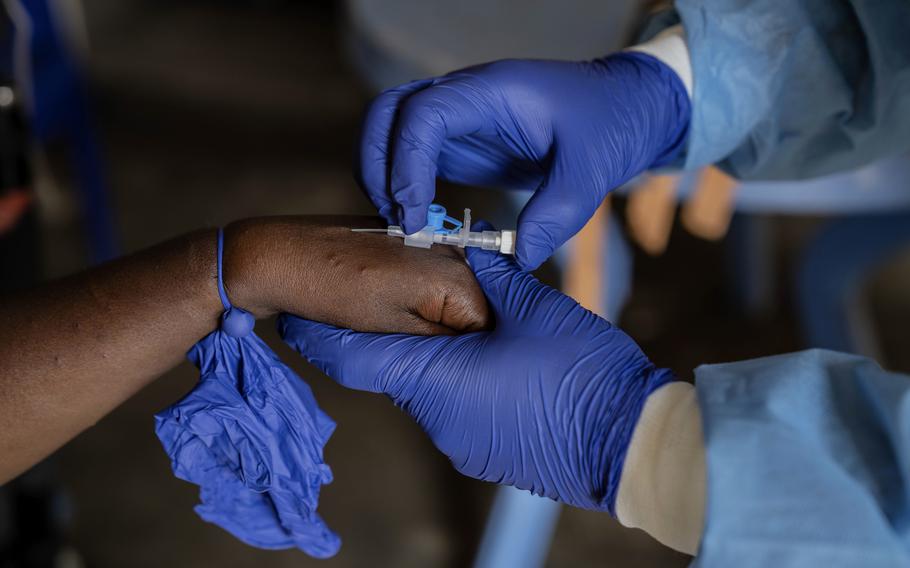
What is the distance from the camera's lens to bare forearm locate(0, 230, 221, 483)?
0.89m

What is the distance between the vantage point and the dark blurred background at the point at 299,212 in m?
1.64

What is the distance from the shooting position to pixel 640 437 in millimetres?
776

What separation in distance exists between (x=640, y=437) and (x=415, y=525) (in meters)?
1.31

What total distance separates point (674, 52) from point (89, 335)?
32.1 inches

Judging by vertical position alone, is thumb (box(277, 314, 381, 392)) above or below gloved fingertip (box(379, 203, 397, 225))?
below

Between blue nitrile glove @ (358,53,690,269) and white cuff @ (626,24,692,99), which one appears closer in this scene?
blue nitrile glove @ (358,53,690,269)

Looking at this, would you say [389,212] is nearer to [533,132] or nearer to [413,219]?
[413,219]

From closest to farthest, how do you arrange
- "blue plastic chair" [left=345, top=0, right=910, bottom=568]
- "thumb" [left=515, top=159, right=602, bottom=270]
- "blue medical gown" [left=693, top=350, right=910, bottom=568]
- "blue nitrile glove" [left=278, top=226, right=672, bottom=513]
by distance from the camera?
"blue medical gown" [left=693, top=350, right=910, bottom=568] → "blue nitrile glove" [left=278, top=226, right=672, bottom=513] → "thumb" [left=515, top=159, right=602, bottom=270] → "blue plastic chair" [left=345, top=0, right=910, bottom=568]

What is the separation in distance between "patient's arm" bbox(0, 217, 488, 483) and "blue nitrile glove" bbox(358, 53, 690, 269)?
8 cm

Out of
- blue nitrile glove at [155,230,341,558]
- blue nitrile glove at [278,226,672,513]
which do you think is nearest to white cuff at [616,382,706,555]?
blue nitrile glove at [278,226,672,513]

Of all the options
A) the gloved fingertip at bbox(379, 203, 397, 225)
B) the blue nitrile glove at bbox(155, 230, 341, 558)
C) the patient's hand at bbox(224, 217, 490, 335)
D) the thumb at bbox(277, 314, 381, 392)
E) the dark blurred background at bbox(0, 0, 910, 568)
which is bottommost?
the dark blurred background at bbox(0, 0, 910, 568)

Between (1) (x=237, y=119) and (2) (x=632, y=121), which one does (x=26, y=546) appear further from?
(1) (x=237, y=119)

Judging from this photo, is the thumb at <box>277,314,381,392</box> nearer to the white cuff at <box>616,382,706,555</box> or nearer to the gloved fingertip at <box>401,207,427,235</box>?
the gloved fingertip at <box>401,207,427,235</box>

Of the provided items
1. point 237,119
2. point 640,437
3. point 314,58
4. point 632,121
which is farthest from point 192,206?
point 640,437
